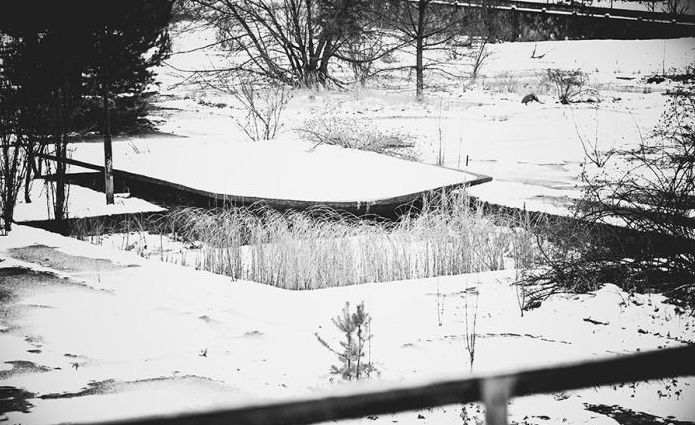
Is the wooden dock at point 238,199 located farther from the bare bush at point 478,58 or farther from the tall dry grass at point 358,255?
the bare bush at point 478,58

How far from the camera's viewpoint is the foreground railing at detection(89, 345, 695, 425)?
0.63 meters

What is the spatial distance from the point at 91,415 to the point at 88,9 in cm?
729

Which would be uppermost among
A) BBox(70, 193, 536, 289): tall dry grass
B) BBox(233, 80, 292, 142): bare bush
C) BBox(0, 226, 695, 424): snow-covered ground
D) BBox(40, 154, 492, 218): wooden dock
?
BBox(233, 80, 292, 142): bare bush

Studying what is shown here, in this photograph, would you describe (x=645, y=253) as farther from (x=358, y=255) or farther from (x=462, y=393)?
(x=462, y=393)

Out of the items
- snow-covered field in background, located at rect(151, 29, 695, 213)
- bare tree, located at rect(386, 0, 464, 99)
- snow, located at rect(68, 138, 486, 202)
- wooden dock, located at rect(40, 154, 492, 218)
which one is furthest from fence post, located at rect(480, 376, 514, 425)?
bare tree, located at rect(386, 0, 464, 99)

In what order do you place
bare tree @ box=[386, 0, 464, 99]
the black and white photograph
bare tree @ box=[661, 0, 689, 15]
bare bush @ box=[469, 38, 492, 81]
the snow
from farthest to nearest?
bare tree @ box=[661, 0, 689, 15] < bare bush @ box=[469, 38, 492, 81] < bare tree @ box=[386, 0, 464, 99] < the snow < the black and white photograph

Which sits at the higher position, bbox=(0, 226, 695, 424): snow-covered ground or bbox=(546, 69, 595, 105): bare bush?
bbox=(546, 69, 595, 105): bare bush

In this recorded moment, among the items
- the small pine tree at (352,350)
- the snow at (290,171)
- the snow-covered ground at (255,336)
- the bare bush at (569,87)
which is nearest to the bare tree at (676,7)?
the bare bush at (569,87)

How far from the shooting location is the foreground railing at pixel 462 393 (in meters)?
0.63

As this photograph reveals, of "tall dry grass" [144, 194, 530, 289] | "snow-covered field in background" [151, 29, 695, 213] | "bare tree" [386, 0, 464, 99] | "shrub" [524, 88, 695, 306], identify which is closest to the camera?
"shrub" [524, 88, 695, 306]

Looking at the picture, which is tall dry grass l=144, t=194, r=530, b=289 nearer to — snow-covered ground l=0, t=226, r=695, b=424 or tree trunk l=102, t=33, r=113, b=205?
snow-covered ground l=0, t=226, r=695, b=424

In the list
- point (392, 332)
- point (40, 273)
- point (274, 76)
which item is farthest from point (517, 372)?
point (274, 76)

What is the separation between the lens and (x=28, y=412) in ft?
11.9

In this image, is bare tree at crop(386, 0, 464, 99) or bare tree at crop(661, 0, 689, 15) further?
bare tree at crop(661, 0, 689, 15)
